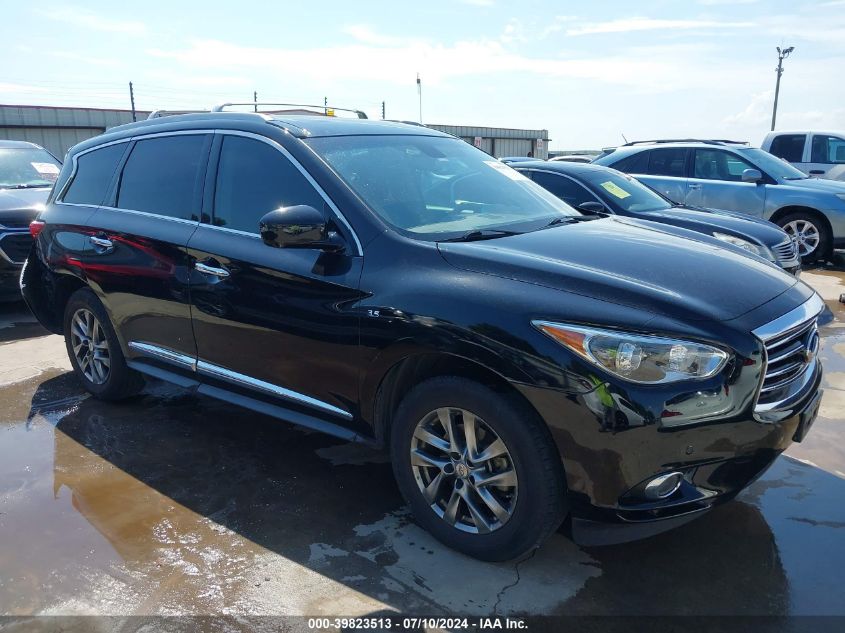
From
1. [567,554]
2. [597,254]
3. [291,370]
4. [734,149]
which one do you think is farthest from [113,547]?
[734,149]

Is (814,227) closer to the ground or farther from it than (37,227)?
closer to the ground

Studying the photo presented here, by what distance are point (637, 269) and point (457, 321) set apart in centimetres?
79

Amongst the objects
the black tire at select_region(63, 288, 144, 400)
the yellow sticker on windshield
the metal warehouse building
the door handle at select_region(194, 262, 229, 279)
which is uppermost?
the metal warehouse building

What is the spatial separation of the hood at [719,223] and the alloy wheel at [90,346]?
16.2ft

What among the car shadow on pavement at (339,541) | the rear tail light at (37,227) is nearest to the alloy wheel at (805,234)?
the car shadow on pavement at (339,541)

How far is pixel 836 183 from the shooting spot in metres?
10.1

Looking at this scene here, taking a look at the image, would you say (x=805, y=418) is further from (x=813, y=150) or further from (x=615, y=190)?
(x=813, y=150)

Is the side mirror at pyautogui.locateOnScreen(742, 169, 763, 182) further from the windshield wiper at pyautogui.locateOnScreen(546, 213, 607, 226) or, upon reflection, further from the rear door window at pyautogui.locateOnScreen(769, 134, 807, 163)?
the windshield wiper at pyautogui.locateOnScreen(546, 213, 607, 226)

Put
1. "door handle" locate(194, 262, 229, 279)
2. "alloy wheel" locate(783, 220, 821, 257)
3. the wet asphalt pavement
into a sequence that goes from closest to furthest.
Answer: the wet asphalt pavement → "door handle" locate(194, 262, 229, 279) → "alloy wheel" locate(783, 220, 821, 257)

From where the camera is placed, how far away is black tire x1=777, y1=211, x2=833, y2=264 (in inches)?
383

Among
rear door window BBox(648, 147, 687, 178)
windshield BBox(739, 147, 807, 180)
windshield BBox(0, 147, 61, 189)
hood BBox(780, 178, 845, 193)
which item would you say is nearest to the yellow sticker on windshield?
rear door window BBox(648, 147, 687, 178)

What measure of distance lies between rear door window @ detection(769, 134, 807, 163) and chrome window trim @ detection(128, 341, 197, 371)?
12.3 meters

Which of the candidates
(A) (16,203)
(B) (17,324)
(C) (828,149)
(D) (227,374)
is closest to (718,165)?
(C) (828,149)

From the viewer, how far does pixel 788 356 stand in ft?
9.09
